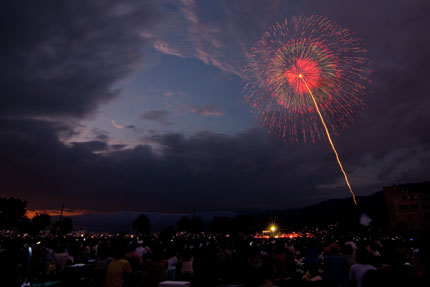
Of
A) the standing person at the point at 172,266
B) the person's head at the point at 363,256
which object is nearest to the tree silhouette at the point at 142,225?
the standing person at the point at 172,266

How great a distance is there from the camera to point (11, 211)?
273 ft

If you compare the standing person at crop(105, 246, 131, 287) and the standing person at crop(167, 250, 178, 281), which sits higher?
the standing person at crop(105, 246, 131, 287)

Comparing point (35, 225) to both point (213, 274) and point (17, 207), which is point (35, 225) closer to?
point (17, 207)

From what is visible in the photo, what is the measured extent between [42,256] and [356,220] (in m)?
143

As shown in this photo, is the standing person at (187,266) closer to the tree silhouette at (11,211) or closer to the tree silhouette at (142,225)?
the tree silhouette at (11,211)

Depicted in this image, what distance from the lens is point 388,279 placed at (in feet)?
16.7

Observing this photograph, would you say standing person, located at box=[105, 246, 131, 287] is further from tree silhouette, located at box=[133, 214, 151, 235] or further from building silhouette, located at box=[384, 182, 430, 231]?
tree silhouette, located at box=[133, 214, 151, 235]

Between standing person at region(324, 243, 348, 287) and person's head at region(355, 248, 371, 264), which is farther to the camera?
standing person at region(324, 243, 348, 287)

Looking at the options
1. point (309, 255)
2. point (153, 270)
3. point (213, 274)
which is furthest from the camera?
point (309, 255)

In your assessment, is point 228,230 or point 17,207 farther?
point 228,230

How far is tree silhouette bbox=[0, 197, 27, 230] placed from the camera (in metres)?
81.4

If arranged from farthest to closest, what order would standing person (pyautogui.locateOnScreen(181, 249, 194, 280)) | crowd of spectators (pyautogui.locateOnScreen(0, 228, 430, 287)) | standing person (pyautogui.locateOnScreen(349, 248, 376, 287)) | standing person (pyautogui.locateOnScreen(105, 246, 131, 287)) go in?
standing person (pyautogui.locateOnScreen(181, 249, 194, 280)) < standing person (pyautogui.locateOnScreen(105, 246, 131, 287)) < standing person (pyautogui.locateOnScreen(349, 248, 376, 287)) < crowd of spectators (pyautogui.locateOnScreen(0, 228, 430, 287))

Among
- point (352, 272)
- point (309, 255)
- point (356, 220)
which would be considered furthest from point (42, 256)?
point (356, 220)

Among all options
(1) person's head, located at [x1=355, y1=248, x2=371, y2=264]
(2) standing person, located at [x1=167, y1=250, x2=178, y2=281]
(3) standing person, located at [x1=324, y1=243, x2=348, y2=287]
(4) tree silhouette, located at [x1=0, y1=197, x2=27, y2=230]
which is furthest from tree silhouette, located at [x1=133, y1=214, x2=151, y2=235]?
(1) person's head, located at [x1=355, y1=248, x2=371, y2=264]
